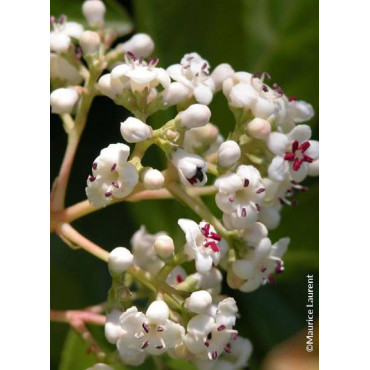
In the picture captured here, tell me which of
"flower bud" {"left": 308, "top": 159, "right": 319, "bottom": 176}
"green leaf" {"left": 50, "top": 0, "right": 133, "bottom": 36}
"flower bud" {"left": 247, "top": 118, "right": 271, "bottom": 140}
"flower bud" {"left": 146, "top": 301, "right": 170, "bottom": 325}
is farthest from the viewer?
"green leaf" {"left": 50, "top": 0, "right": 133, "bottom": 36}

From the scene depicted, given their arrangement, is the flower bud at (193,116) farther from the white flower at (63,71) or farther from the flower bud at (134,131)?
the white flower at (63,71)

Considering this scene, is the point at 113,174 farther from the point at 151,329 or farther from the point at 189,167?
the point at 151,329

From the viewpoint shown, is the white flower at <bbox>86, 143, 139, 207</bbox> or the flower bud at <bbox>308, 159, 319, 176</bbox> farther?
the flower bud at <bbox>308, 159, 319, 176</bbox>

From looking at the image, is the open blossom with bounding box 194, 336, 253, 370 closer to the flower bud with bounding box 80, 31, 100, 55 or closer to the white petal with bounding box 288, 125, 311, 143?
the white petal with bounding box 288, 125, 311, 143

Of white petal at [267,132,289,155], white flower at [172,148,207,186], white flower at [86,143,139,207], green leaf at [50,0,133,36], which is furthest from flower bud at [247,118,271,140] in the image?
green leaf at [50,0,133,36]

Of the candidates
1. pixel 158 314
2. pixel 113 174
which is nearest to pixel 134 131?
pixel 113 174

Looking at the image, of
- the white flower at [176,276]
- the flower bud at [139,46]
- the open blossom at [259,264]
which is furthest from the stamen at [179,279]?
the flower bud at [139,46]
